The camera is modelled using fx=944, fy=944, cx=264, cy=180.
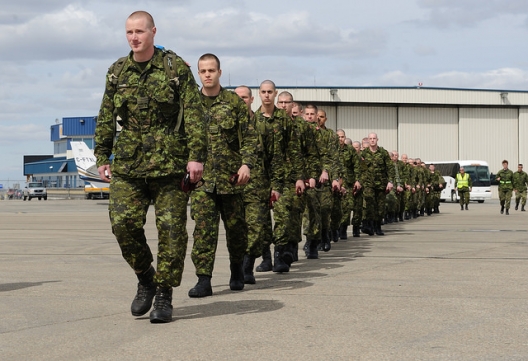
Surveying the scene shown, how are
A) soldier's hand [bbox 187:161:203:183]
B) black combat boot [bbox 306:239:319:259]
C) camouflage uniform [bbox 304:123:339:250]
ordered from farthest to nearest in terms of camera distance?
black combat boot [bbox 306:239:319:259], camouflage uniform [bbox 304:123:339:250], soldier's hand [bbox 187:161:203:183]

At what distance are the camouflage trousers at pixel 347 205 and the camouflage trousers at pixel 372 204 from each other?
46 centimetres

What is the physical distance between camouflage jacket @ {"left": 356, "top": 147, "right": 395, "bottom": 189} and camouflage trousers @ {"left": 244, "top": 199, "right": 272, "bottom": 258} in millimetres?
8267

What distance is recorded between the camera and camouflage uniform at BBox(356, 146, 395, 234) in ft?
56.6

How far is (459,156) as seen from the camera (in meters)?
64.4

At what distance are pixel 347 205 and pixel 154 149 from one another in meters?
10.8

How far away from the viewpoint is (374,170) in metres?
17.3

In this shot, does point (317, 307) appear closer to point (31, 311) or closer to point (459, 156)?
point (31, 311)

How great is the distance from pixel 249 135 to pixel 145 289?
6.45 feet

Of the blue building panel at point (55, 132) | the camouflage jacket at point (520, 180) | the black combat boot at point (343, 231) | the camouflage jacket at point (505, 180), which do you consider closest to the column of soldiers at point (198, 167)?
the black combat boot at point (343, 231)

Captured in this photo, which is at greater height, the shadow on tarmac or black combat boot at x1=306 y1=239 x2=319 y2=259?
black combat boot at x1=306 y1=239 x2=319 y2=259

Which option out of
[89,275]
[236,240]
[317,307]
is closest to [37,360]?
[317,307]

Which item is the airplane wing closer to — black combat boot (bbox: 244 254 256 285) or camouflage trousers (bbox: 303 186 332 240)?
camouflage trousers (bbox: 303 186 332 240)

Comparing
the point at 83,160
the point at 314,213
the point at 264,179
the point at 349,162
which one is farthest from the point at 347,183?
the point at 83,160

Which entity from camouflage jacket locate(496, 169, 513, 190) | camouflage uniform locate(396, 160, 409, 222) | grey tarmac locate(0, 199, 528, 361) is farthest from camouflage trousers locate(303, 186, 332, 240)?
camouflage jacket locate(496, 169, 513, 190)
